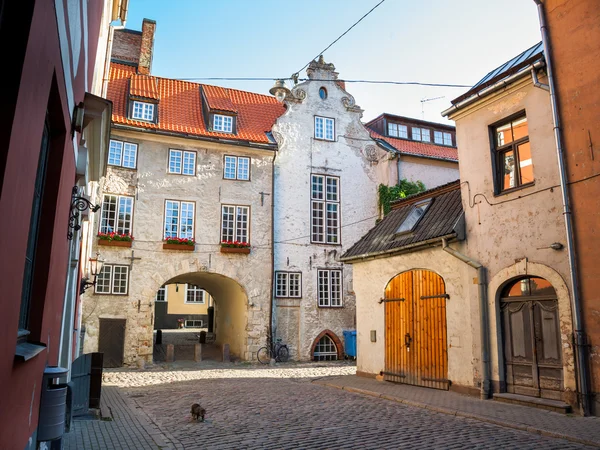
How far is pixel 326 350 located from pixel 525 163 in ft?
50.4

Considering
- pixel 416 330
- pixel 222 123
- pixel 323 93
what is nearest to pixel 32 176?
pixel 416 330

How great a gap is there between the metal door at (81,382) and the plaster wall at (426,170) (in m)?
19.8

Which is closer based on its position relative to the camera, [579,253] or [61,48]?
[61,48]

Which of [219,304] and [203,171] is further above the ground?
[203,171]

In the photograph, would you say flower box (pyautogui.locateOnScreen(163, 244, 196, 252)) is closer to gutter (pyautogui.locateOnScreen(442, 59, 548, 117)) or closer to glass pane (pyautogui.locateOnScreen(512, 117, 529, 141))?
gutter (pyautogui.locateOnScreen(442, 59, 548, 117))

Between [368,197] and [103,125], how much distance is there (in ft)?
64.2

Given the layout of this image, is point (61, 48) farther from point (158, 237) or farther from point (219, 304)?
point (219, 304)

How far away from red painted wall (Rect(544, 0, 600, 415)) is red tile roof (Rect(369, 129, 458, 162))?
1660 cm

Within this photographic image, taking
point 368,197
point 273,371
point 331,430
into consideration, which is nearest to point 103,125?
point 331,430

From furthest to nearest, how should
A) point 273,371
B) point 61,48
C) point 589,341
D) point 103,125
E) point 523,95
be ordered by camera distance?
point 273,371, point 523,95, point 589,341, point 103,125, point 61,48

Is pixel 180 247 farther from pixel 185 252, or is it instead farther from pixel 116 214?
pixel 116 214

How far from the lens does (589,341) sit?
9094mm

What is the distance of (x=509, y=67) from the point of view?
12.0 meters

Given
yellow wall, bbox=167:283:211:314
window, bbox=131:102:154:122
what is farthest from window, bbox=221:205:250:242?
yellow wall, bbox=167:283:211:314
